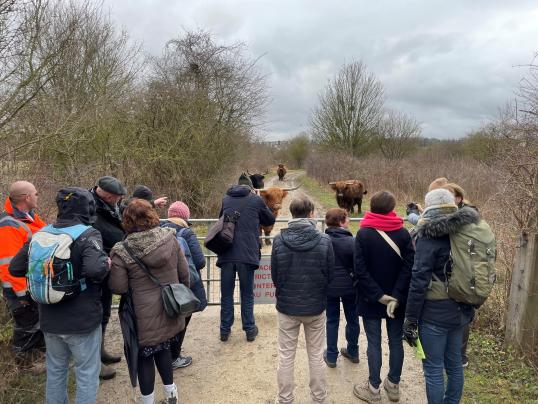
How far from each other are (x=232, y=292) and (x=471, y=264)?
2.63m

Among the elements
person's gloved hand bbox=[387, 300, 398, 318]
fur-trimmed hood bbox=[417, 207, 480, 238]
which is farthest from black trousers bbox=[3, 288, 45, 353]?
fur-trimmed hood bbox=[417, 207, 480, 238]

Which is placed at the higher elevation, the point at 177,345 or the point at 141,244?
the point at 141,244

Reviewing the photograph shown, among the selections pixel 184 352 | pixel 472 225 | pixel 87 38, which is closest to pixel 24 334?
pixel 184 352

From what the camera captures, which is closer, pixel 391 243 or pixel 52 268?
pixel 52 268

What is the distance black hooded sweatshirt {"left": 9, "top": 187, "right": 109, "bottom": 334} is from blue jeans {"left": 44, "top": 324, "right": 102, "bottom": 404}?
11 cm

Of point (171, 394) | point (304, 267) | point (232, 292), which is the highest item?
point (304, 267)

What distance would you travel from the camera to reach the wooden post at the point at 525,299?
371 centimetres

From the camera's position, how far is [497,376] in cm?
369

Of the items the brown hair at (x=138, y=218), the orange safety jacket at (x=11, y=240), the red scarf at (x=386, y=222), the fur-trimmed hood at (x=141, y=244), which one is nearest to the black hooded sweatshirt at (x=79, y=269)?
the fur-trimmed hood at (x=141, y=244)

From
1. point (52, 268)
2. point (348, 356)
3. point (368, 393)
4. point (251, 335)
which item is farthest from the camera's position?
point (251, 335)

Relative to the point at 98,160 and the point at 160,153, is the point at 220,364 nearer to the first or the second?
the point at 98,160

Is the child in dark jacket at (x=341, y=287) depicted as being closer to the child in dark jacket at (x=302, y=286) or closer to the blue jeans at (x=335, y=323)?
the blue jeans at (x=335, y=323)

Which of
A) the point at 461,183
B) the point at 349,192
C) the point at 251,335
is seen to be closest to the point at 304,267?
the point at 251,335

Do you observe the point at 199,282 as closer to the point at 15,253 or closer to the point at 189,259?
the point at 189,259
